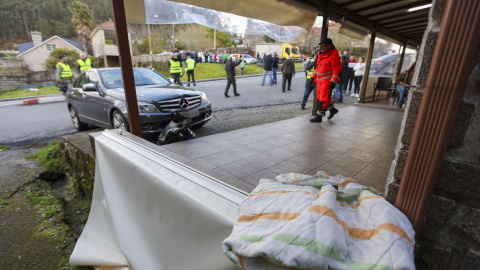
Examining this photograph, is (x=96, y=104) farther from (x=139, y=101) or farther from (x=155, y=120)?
(x=155, y=120)

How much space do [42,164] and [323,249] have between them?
20.0 feet

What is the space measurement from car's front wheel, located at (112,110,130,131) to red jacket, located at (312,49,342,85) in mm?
4351

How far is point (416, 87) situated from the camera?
1.05m

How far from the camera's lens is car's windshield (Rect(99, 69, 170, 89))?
18.5 ft

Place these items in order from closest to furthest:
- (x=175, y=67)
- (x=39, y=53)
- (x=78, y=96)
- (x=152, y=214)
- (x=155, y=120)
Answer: (x=152, y=214)
(x=155, y=120)
(x=78, y=96)
(x=175, y=67)
(x=39, y=53)

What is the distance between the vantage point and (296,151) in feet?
12.7

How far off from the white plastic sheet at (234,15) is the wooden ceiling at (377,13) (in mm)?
395

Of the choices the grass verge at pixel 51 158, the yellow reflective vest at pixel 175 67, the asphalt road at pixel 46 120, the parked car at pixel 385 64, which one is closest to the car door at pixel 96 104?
the grass verge at pixel 51 158

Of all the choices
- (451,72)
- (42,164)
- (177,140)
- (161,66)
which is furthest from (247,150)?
(161,66)

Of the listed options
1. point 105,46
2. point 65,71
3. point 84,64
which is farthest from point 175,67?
point 105,46

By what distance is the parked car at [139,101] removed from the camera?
15.7 feet

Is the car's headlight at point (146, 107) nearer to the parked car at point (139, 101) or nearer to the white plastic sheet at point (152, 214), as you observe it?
the parked car at point (139, 101)

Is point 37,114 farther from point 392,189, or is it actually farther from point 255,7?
point 392,189

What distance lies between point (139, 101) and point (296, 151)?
10.7ft
